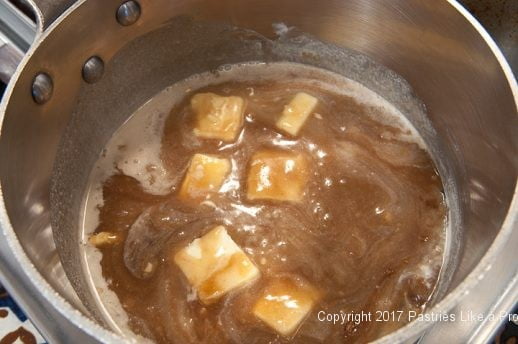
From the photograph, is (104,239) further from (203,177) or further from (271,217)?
(271,217)

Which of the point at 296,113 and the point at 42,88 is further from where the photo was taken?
the point at 296,113

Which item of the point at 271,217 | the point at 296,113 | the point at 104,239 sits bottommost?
the point at 104,239

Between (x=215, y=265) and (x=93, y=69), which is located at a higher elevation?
(x=93, y=69)

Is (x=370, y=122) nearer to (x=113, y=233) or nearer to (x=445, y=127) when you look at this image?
(x=445, y=127)

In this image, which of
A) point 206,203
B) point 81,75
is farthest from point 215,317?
point 81,75

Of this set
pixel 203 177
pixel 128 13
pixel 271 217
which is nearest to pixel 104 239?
pixel 203 177

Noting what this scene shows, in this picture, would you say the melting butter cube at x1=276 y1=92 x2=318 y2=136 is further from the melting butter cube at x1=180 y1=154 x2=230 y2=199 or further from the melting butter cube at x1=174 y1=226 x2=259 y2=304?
the melting butter cube at x1=174 y1=226 x2=259 y2=304

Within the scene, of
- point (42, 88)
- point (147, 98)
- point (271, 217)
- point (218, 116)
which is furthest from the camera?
point (147, 98)

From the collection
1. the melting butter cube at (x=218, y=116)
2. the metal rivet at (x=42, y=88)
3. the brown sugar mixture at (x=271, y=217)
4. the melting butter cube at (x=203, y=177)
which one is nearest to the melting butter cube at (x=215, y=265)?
the brown sugar mixture at (x=271, y=217)
